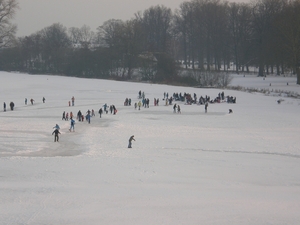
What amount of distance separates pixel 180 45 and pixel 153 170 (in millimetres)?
94825

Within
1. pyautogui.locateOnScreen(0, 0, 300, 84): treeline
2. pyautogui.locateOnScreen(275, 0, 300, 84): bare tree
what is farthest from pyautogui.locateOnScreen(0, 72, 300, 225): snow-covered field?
pyautogui.locateOnScreen(0, 0, 300, 84): treeline

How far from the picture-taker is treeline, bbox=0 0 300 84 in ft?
201

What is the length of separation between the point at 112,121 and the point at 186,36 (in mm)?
77827

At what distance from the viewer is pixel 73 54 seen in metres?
80.9

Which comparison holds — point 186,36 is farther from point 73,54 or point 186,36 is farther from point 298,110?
point 298,110

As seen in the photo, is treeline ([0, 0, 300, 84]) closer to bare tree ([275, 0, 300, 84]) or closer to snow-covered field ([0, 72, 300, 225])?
bare tree ([275, 0, 300, 84])

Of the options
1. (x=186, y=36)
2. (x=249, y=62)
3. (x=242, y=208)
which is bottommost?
(x=242, y=208)

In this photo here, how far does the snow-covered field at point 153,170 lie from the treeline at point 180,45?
30.3m

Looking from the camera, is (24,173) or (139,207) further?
(24,173)

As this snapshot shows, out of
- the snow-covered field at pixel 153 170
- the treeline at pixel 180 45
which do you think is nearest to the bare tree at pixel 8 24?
the treeline at pixel 180 45

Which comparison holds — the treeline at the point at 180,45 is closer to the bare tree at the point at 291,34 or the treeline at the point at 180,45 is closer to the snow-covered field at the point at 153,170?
the bare tree at the point at 291,34

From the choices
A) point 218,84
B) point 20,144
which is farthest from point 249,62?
point 20,144

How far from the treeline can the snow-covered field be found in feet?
99.3

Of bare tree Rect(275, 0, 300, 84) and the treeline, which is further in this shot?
the treeline
